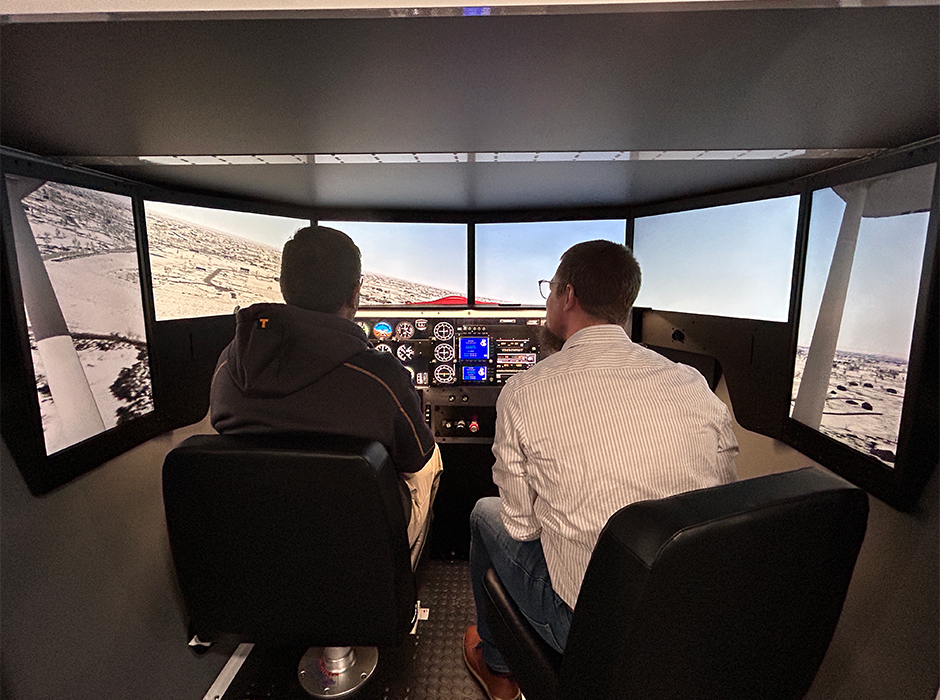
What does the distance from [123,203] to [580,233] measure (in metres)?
1.97

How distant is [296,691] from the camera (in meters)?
1.26

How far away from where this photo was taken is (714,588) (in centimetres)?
58

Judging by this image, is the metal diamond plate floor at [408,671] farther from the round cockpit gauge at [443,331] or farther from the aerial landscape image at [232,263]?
the aerial landscape image at [232,263]

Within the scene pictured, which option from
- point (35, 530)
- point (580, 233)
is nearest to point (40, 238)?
point (35, 530)

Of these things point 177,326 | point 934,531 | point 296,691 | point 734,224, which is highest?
point 734,224

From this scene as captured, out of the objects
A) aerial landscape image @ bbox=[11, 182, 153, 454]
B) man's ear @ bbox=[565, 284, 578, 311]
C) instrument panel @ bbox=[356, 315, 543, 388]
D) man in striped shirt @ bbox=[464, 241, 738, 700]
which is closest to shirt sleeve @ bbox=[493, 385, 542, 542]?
man in striped shirt @ bbox=[464, 241, 738, 700]

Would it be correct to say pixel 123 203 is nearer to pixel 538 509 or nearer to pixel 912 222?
pixel 538 509

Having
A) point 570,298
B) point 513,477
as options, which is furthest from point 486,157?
point 513,477

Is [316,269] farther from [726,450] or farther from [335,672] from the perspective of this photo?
[335,672]

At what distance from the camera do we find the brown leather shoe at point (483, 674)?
1.22m

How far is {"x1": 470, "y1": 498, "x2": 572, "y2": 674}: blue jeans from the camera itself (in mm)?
889

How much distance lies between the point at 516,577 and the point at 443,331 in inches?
52.9

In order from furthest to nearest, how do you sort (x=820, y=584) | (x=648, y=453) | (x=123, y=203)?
(x=123, y=203) < (x=648, y=453) < (x=820, y=584)

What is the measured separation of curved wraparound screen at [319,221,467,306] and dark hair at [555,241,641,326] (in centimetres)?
120
